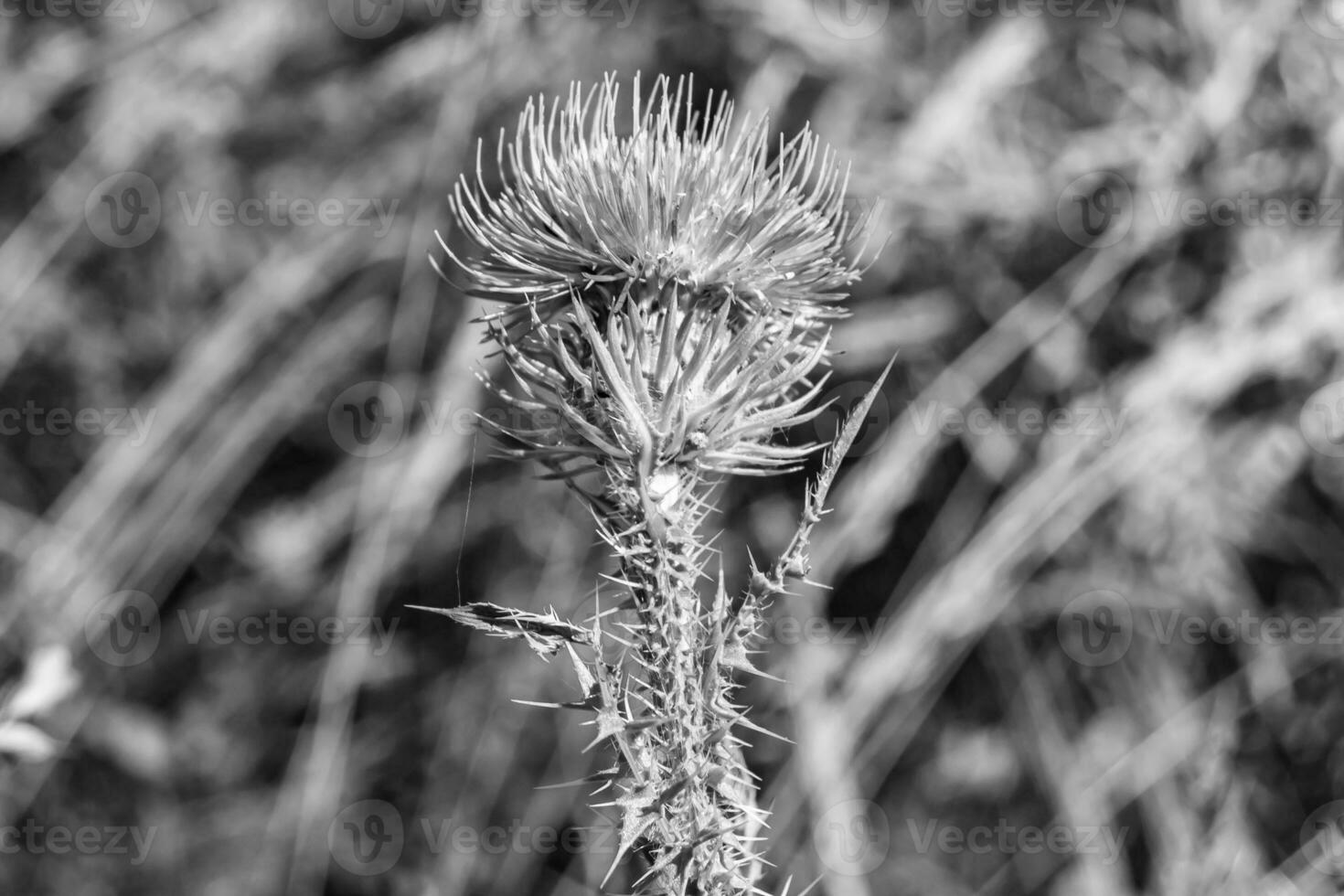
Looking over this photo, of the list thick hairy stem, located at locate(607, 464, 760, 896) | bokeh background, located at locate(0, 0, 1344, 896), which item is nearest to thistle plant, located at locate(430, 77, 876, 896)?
thick hairy stem, located at locate(607, 464, 760, 896)

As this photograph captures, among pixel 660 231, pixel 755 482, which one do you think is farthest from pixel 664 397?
pixel 755 482

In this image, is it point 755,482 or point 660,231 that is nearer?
point 660,231

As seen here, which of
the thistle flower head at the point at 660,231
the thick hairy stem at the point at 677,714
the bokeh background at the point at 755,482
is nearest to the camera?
the thick hairy stem at the point at 677,714

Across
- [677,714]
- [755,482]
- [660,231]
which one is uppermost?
[755,482]

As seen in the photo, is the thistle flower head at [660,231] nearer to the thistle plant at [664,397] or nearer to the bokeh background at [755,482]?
the thistle plant at [664,397]

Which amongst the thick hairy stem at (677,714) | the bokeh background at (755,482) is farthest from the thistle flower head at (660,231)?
the bokeh background at (755,482)

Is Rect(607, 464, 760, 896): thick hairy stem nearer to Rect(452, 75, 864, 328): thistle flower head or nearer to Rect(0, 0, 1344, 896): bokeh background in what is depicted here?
Rect(452, 75, 864, 328): thistle flower head

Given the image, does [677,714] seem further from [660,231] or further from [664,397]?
[660,231]
